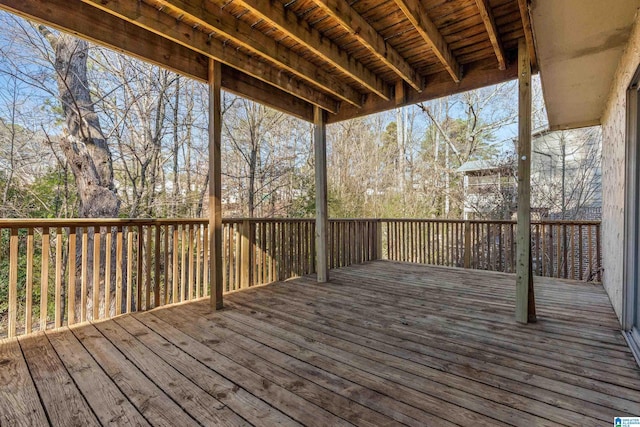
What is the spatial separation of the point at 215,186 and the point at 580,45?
11.4ft

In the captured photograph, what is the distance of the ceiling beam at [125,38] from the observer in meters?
2.15

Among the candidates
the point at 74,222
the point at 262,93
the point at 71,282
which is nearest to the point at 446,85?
the point at 262,93

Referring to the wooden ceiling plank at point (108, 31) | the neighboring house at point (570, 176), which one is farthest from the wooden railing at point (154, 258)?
the neighboring house at point (570, 176)

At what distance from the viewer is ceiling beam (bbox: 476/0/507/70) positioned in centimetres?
226

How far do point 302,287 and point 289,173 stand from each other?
5.03 meters

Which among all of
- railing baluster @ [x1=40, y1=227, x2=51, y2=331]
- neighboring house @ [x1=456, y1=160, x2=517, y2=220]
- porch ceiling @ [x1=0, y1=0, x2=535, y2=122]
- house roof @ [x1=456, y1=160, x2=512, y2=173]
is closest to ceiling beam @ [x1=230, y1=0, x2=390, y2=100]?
porch ceiling @ [x1=0, y1=0, x2=535, y2=122]

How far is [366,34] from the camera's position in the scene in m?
2.71

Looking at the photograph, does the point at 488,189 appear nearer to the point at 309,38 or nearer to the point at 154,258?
the point at 309,38

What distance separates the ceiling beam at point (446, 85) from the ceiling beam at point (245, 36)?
599 millimetres

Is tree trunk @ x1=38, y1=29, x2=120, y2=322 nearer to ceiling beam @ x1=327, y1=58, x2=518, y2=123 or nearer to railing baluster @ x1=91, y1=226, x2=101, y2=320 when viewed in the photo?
railing baluster @ x1=91, y1=226, x2=101, y2=320

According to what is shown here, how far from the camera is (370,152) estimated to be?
33.9 feet

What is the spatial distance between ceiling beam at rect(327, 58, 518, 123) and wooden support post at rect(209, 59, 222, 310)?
2.08 meters

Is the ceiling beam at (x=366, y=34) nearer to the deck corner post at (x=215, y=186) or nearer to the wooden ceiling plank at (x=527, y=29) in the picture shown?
the wooden ceiling plank at (x=527, y=29)

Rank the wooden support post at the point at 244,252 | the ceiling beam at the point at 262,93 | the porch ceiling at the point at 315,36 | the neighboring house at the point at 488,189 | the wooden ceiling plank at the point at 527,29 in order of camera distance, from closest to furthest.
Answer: the wooden ceiling plank at the point at 527,29 < the porch ceiling at the point at 315,36 < the ceiling beam at the point at 262,93 < the wooden support post at the point at 244,252 < the neighboring house at the point at 488,189
